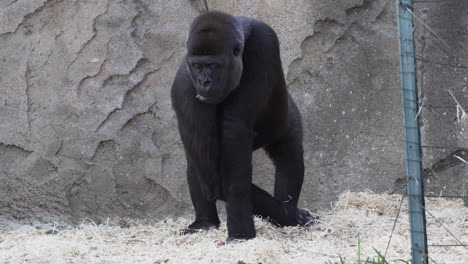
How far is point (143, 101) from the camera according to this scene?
4.80 metres

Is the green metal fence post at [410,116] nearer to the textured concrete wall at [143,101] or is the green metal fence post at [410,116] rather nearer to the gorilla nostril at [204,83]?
the gorilla nostril at [204,83]

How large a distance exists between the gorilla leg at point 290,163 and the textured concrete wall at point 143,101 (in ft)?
2.38

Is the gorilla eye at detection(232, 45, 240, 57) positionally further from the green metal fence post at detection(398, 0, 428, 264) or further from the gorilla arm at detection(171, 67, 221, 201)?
the green metal fence post at detection(398, 0, 428, 264)

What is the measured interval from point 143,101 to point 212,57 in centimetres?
144

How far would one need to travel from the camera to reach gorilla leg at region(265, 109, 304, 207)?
409 centimetres

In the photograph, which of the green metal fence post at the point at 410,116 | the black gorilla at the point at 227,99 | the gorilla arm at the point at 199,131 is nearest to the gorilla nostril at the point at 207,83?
the black gorilla at the point at 227,99

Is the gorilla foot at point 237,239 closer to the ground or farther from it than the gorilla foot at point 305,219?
farther from it

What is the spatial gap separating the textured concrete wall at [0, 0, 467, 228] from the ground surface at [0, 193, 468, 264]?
0.35 m

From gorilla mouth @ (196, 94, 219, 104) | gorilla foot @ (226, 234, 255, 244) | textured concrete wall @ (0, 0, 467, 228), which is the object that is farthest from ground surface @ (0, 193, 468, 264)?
gorilla mouth @ (196, 94, 219, 104)

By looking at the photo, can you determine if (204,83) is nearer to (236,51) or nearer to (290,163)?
(236,51)

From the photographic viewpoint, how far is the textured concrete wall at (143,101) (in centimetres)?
477

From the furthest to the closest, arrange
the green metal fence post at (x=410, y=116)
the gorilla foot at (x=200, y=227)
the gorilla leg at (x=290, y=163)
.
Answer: the gorilla leg at (x=290, y=163)
the gorilla foot at (x=200, y=227)
the green metal fence post at (x=410, y=116)

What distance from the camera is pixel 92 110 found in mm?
4781

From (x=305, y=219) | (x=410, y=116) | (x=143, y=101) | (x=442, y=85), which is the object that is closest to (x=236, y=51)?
(x=305, y=219)
